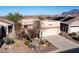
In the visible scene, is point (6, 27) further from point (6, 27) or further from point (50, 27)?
point (50, 27)

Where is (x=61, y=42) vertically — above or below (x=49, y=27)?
below

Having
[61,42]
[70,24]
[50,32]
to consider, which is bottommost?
[61,42]

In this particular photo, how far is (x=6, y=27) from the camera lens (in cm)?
261

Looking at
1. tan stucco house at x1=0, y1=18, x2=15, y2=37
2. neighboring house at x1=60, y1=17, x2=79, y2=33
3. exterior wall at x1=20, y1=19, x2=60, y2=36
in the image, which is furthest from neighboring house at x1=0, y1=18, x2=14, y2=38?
neighboring house at x1=60, y1=17, x2=79, y2=33

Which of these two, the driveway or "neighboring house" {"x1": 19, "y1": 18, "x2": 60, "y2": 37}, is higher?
"neighboring house" {"x1": 19, "y1": 18, "x2": 60, "y2": 37}

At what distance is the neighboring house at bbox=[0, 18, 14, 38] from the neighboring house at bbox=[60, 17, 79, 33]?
27.9 inches

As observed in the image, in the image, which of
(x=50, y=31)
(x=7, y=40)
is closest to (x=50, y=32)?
(x=50, y=31)

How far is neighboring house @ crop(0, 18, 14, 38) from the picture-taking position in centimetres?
261

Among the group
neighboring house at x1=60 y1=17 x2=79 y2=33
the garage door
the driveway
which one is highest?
neighboring house at x1=60 y1=17 x2=79 y2=33

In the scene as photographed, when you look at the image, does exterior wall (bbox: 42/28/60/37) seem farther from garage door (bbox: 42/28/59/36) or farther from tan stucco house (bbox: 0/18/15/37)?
tan stucco house (bbox: 0/18/15/37)

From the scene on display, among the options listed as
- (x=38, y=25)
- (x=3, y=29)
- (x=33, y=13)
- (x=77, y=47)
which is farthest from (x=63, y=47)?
(x=3, y=29)

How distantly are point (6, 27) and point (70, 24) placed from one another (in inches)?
35.4

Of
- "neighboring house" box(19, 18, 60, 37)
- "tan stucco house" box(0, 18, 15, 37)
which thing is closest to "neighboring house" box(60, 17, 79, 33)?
"neighboring house" box(19, 18, 60, 37)
